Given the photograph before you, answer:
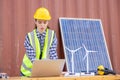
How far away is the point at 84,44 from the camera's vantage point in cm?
509

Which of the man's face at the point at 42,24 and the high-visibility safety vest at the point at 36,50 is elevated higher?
the man's face at the point at 42,24

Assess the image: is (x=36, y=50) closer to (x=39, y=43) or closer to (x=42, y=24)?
(x=39, y=43)

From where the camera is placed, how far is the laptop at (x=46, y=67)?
7.86 ft

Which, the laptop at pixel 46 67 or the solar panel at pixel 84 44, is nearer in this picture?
the laptop at pixel 46 67

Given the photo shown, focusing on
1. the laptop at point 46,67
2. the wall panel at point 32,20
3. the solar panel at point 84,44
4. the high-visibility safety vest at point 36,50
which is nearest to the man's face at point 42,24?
the high-visibility safety vest at point 36,50

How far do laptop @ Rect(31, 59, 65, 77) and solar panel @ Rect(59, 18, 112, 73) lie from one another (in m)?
2.18

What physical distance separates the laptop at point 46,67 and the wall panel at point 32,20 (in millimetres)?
2139

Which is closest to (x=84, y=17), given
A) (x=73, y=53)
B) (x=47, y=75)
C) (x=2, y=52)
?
(x=73, y=53)

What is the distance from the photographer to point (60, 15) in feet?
16.7

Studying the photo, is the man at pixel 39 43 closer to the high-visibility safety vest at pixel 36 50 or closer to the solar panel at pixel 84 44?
the high-visibility safety vest at pixel 36 50

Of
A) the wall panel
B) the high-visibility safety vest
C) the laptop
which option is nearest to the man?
the high-visibility safety vest

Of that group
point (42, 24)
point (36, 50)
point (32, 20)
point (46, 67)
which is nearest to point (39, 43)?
point (36, 50)

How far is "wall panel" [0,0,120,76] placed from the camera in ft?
15.0

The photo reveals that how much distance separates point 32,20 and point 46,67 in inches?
97.5
